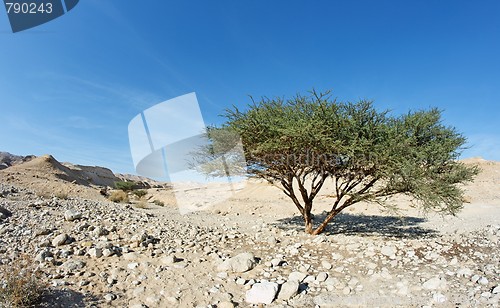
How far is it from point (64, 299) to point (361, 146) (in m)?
7.50

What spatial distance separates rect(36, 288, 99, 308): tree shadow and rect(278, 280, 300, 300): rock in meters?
2.89

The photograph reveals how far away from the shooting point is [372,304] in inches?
175

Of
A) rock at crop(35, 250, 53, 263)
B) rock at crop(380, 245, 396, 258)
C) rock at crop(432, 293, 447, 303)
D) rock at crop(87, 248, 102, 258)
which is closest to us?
rock at crop(432, 293, 447, 303)

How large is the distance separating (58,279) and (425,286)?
621cm

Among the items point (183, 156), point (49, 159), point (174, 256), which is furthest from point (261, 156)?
point (49, 159)

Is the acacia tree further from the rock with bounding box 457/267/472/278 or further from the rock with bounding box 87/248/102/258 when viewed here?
the rock with bounding box 87/248/102/258

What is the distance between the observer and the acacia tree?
8.20 meters

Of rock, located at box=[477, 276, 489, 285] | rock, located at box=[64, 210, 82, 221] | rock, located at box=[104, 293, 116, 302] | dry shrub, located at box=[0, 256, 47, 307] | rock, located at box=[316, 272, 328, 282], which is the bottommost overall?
rock, located at box=[477, 276, 489, 285]

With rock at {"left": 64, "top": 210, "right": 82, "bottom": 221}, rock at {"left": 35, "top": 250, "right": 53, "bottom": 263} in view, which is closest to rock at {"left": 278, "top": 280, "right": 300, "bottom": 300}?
rock at {"left": 35, "top": 250, "right": 53, "bottom": 263}

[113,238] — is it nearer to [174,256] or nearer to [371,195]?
[174,256]

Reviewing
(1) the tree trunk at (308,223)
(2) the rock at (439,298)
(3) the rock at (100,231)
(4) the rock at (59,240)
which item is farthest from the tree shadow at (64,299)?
(1) the tree trunk at (308,223)

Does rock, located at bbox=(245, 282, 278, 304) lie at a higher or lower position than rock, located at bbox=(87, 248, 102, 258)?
lower

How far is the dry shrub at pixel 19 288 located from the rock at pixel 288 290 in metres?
3.61

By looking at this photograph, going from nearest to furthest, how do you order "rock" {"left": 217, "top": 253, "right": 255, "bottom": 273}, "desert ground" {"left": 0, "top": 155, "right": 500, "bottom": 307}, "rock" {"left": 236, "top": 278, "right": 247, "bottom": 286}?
"desert ground" {"left": 0, "top": 155, "right": 500, "bottom": 307}
"rock" {"left": 236, "top": 278, "right": 247, "bottom": 286}
"rock" {"left": 217, "top": 253, "right": 255, "bottom": 273}
